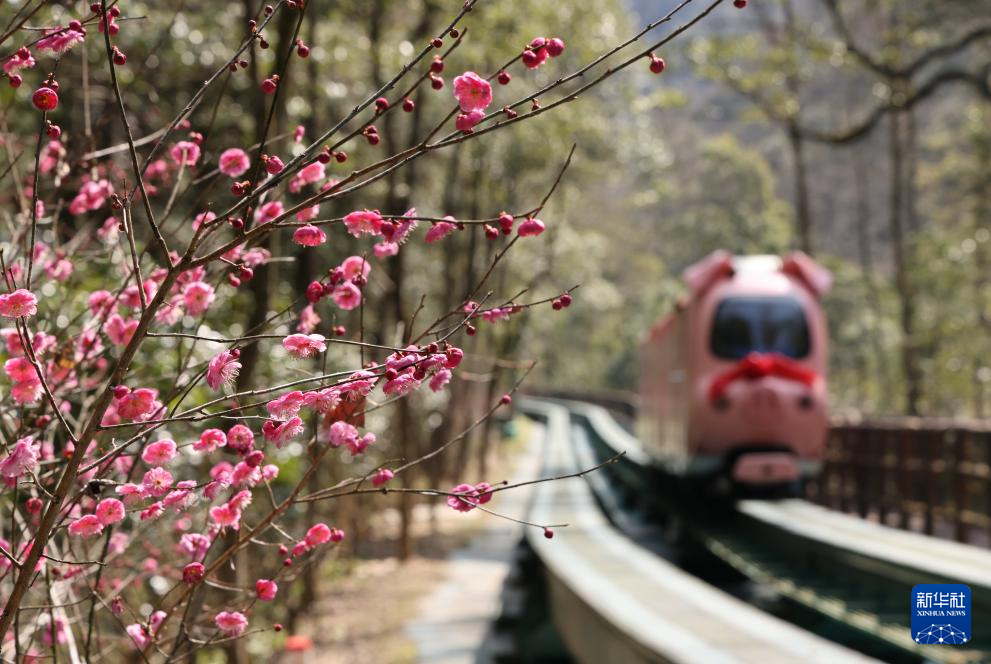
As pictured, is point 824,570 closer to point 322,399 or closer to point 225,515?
point 225,515

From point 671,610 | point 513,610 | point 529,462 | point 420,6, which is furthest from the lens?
point 529,462

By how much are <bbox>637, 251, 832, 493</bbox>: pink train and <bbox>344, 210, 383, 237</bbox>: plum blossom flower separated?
10248 mm

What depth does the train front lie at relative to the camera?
12.3 metres

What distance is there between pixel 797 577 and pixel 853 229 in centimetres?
10627

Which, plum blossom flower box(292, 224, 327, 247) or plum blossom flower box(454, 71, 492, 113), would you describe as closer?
plum blossom flower box(454, 71, 492, 113)

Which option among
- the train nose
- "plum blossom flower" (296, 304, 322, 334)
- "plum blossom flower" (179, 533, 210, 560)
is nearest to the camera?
"plum blossom flower" (179, 533, 210, 560)

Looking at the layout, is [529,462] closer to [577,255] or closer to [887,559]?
[577,255]

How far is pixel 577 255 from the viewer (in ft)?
129

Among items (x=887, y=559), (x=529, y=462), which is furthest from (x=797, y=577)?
(x=529, y=462)

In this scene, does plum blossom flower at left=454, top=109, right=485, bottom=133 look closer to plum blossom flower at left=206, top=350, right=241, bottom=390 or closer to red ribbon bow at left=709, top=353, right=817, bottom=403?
plum blossom flower at left=206, top=350, right=241, bottom=390

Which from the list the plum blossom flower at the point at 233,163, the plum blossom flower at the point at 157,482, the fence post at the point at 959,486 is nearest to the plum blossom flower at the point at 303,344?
the plum blossom flower at the point at 157,482

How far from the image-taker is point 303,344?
2223 mm

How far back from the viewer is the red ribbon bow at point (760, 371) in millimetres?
12398

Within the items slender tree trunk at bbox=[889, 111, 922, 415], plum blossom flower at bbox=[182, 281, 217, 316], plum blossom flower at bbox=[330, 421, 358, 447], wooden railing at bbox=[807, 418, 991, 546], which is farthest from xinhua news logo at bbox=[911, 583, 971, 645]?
slender tree trunk at bbox=[889, 111, 922, 415]
